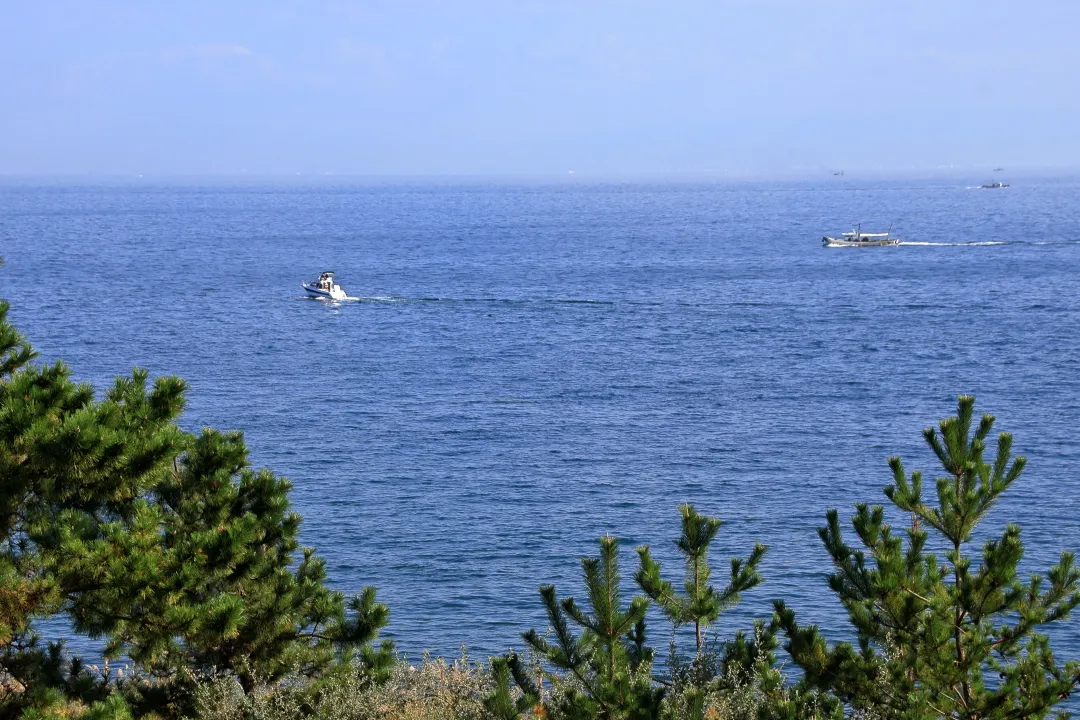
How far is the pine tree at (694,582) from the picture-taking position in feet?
40.4

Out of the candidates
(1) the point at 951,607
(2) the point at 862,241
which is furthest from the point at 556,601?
(2) the point at 862,241

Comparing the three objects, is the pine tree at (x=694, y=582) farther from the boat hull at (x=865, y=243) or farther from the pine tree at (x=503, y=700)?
the boat hull at (x=865, y=243)

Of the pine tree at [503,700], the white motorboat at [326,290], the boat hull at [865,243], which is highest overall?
the boat hull at [865,243]

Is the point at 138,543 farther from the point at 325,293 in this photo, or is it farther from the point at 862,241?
the point at 862,241

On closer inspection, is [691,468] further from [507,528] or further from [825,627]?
[825,627]

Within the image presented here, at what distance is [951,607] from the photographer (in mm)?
13031

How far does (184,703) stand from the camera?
14.9 metres

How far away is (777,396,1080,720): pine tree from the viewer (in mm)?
12688

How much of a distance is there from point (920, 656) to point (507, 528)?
28021 millimetres

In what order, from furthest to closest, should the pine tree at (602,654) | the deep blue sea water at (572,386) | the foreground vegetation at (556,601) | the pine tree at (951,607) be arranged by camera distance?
the deep blue sea water at (572,386) < the pine tree at (951,607) < the foreground vegetation at (556,601) < the pine tree at (602,654)

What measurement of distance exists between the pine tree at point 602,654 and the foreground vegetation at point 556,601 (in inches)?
0.8

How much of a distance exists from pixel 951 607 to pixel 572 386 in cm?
4974

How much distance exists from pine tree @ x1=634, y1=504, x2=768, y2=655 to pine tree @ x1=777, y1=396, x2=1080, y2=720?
948mm

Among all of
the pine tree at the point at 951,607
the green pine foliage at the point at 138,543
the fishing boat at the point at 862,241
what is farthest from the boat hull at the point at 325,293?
the pine tree at the point at 951,607
